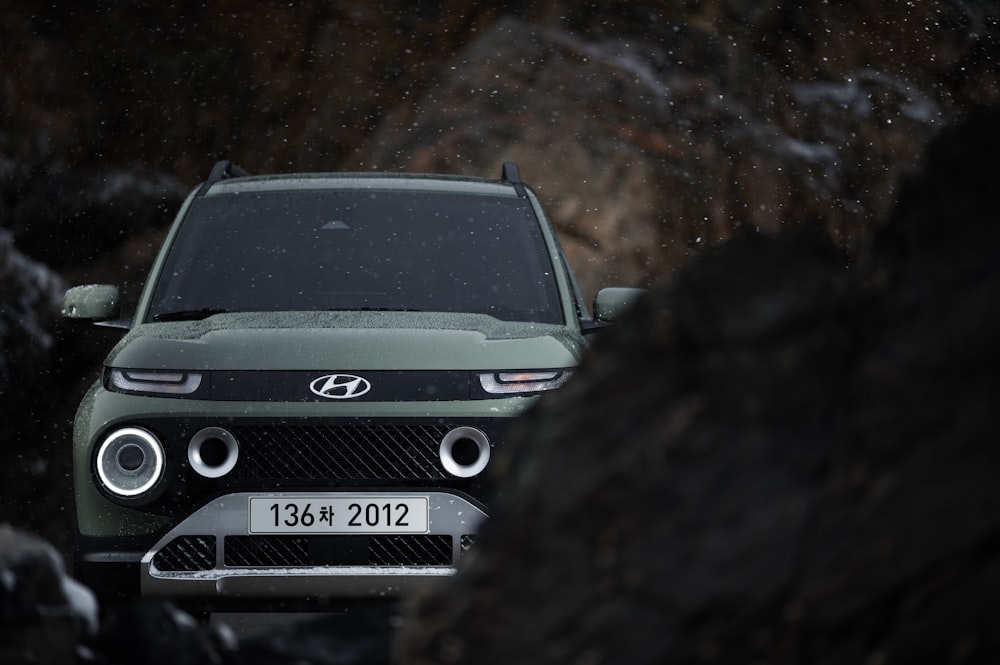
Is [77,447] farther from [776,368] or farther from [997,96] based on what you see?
[997,96]

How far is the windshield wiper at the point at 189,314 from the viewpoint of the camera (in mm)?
4696

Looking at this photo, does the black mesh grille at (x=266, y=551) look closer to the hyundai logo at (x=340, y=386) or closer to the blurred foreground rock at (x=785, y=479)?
the hyundai logo at (x=340, y=386)

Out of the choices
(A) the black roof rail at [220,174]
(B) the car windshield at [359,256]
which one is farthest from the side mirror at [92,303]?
(A) the black roof rail at [220,174]

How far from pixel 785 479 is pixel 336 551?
2500mm

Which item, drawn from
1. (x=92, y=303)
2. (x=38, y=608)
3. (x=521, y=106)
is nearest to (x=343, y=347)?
(x=92, y=303)

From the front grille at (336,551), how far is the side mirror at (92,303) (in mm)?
1381

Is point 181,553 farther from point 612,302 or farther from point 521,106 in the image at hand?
point 521,106

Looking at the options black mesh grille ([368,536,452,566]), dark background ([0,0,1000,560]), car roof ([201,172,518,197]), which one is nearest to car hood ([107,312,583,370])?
black mesh grille ([368,536,452,566])

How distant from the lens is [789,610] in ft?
4.97

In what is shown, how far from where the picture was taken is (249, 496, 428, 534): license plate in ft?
12.7

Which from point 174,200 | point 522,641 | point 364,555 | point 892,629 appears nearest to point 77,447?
point 364,555

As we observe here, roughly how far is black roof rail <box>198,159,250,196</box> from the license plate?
2031mm

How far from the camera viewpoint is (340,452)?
394 centimetres

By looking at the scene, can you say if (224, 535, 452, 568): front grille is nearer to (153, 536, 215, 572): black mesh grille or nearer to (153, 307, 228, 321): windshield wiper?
(153, 536, 215, 572): black mesh grille
